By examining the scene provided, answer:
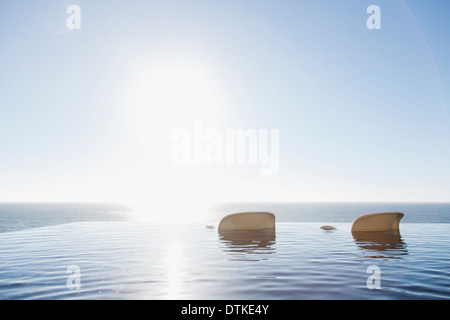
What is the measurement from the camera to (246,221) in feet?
40.0

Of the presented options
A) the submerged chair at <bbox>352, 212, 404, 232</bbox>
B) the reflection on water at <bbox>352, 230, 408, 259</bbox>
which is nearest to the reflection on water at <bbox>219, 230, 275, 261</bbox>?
the reflection on water at <bbox>352, 230, 408, 259</bbox>

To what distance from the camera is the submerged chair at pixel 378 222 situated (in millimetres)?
11523

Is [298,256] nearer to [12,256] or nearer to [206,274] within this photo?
[206,274]

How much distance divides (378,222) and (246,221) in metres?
5.13

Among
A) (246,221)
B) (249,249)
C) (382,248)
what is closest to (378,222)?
(382,248)

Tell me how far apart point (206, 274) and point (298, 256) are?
2.85 m

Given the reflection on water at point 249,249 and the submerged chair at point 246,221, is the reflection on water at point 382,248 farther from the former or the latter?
the submerged chair at point 246,221

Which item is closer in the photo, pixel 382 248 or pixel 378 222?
pixel 382 248

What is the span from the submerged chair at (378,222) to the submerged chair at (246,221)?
11.1ft

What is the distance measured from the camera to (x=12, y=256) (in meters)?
7.49

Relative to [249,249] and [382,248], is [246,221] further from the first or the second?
[382,248]

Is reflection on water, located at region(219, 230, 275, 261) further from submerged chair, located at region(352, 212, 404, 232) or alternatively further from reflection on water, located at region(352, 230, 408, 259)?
submerged chair, located at region(352, 212, 404, 232)

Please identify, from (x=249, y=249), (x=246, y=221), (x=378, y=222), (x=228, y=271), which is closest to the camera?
(x=228, y=271)
